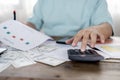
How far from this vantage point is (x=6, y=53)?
786 millimetres

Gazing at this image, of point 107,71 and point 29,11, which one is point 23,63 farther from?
point 29,11

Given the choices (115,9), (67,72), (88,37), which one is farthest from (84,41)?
(115,9)

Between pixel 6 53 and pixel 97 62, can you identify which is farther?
pixel 6 53

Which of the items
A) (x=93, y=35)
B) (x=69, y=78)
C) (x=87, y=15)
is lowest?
(x=69, y=78)

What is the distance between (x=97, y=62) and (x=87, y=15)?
668mm

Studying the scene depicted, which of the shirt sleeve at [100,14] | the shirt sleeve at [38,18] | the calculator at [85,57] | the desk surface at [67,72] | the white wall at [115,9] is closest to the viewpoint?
the desk surface at [67,72]

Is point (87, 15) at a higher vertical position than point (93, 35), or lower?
higher

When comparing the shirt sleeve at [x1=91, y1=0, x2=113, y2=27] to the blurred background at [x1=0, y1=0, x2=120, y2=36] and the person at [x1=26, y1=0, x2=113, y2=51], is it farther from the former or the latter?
the blurred background at [x1=0, y1=0, x2=120, y2=36]

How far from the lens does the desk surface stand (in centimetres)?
56

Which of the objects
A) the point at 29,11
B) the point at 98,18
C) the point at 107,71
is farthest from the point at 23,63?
the point at 29,11

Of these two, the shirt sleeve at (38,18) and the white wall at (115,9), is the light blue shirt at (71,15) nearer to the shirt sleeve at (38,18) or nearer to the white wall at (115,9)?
the shirt sleeve at (38,18)

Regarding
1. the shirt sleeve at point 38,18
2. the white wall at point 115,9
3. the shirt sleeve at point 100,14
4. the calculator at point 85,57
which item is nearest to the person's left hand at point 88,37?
the calculator at point 85,57

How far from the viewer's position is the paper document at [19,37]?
0.87 m

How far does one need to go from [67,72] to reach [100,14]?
2.46 ft
